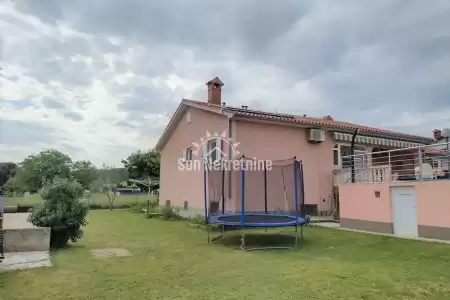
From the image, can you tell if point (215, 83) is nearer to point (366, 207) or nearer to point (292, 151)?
point (292, 151)

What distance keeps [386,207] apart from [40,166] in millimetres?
92299

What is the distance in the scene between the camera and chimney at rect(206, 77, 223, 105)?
25.8 meters

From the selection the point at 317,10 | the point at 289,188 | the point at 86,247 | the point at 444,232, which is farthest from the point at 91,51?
the point at 444,232

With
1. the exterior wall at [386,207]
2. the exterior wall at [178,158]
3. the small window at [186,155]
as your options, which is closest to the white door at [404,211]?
the exterior wall at [386,207]

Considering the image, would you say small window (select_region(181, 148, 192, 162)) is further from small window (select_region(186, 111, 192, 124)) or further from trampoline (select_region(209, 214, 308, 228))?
trampoline (select_region(209, 214, 308, 228))

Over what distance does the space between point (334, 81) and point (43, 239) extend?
867 inches

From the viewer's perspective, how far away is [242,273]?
29.6 feet

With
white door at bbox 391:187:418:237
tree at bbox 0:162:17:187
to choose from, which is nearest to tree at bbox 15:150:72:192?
tree at bbox 0:162:17:187

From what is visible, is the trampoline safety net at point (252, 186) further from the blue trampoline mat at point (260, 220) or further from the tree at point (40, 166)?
the tree at point (40, 166)

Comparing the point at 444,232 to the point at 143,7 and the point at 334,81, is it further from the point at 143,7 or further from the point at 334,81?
the point at 143,7

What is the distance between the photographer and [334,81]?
2533cm

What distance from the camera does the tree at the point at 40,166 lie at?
83.2 metres

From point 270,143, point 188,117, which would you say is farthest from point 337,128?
point 188,117

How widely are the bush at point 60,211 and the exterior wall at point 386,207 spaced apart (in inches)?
529
